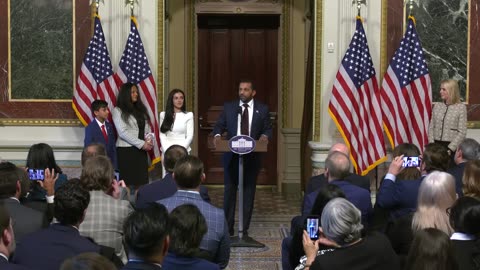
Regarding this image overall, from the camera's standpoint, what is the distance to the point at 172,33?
35.5 ft

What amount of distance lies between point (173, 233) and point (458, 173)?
3.13 meters

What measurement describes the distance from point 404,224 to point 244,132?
3.29 meters

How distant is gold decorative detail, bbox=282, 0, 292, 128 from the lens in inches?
429

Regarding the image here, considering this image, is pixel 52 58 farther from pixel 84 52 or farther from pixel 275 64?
pixel 275 64

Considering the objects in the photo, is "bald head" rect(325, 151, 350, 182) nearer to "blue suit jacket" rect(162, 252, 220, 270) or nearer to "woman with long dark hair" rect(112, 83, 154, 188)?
"blue suit jacket" rect(162, 252, 220, 270)

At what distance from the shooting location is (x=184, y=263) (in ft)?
10.9

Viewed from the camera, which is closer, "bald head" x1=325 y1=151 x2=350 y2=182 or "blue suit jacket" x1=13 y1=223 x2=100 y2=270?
"blue suit jacket" x1=13 y1=223 x2=100 y2=270

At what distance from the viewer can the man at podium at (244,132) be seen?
7.64m

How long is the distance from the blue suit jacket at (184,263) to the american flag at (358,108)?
5.06 m

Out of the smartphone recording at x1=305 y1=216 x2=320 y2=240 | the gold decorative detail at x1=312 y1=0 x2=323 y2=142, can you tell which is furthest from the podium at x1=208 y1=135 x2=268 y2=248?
the smartphone recording at x1=305 y1=216 x2=320 y2=240

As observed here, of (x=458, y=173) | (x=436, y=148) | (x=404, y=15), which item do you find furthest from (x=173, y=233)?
(x=404, y=15)

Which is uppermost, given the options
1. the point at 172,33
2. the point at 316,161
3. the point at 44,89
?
the point at 172,33

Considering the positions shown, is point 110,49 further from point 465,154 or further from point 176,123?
point 465,154

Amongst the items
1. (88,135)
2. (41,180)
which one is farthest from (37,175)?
(88,135)
